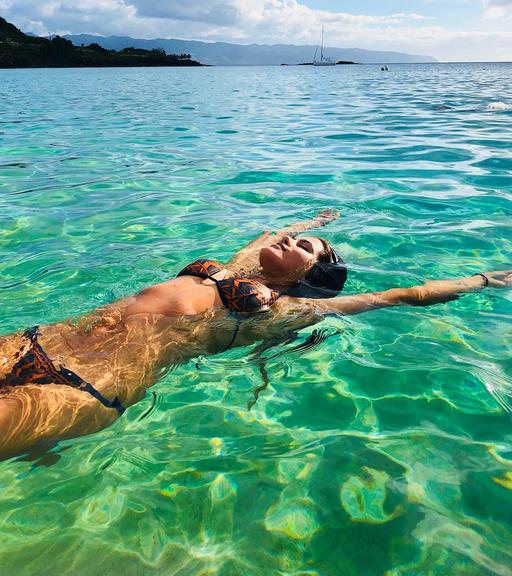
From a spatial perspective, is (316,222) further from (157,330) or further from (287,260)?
(157,330)

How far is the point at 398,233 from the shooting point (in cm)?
590

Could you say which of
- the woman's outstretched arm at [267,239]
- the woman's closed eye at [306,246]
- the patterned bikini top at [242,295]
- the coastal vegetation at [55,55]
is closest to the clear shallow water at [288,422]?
the woman's outstretched arm at [267,239]

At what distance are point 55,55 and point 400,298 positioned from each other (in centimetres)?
10237

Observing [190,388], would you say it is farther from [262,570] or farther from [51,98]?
[51,98]

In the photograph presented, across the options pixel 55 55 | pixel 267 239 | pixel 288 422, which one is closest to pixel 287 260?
pixel 267 239

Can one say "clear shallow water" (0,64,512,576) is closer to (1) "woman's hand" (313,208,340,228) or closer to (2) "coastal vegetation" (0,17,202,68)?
(1) "woman's hand" (313,208,340,228)

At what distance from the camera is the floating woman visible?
9.05 feet

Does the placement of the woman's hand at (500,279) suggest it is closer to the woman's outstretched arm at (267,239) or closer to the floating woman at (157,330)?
the floating woman at (157,330)

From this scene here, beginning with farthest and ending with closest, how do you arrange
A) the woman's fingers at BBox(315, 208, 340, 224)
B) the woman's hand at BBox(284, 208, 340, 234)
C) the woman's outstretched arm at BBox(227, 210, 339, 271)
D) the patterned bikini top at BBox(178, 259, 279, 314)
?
the woman's fingers at BBox(315, 208, 340, 224) < the woman's hand at BBox(284, 208, 340, 234) < the woman's outstretched arm at BBox(227, 210, 339, 271) < the patterned bikini top at BBox(178, 259, 279, 314)

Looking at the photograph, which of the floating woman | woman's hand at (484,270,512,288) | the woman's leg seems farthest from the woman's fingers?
the woman's leg

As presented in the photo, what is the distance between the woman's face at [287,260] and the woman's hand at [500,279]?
62.2 inches

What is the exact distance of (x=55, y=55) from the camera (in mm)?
89750

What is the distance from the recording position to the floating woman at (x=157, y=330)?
2.76 metres

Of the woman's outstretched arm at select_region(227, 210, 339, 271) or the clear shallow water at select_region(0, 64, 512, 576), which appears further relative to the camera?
the woman's outstretched arm at select_region(227, 210, 339, 271)
